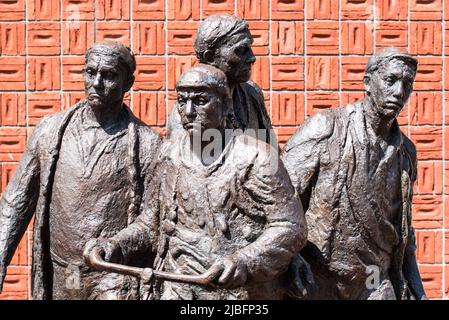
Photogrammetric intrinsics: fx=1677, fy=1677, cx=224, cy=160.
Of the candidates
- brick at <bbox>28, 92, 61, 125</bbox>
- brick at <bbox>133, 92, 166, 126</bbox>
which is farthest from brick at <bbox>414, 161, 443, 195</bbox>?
brick at <bbox>28, 92, 61, 125</bbox>

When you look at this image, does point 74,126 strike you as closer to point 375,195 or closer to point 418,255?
point 375,195

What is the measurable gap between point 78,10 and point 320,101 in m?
1.56

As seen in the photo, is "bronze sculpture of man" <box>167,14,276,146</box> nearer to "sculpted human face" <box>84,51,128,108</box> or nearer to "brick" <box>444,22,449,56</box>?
"sculpted human face" <box>84,51,128,108</box>

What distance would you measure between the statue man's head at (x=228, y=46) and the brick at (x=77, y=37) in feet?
8.12

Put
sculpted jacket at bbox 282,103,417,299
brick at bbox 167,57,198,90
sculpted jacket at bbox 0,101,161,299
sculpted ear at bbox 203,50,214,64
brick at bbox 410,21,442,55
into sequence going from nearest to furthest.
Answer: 1. sculpted jacket at bbox 282,103,417,299
2. sculpted ear at bbox 203,50,214,64
3. sculpted jacket at bbox 0,101,161,299
4. brick at bbox 167,57,198,90
5. brick at bbox 410,21,442,55

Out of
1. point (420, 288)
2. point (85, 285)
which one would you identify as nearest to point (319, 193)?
point (420, 288)

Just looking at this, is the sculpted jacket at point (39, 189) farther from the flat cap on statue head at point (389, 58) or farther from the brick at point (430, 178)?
the brick at point (430, 178)

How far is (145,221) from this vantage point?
23.4ft

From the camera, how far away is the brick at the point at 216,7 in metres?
10.1

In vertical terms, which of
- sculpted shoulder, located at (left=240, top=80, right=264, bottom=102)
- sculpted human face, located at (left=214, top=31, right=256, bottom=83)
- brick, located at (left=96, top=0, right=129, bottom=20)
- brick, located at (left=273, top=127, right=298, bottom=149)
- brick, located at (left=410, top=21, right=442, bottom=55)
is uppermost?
brick, located at (left=96, top=0, right=129, bottom=20)

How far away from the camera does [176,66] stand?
10086mm

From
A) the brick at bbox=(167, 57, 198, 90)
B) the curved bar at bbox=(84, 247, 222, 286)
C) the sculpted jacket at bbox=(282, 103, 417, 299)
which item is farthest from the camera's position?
the brick at bbox=(167, 57, 198, 90)

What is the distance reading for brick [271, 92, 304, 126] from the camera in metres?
10.1

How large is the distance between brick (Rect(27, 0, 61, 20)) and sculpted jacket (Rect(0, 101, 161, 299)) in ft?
7.31
